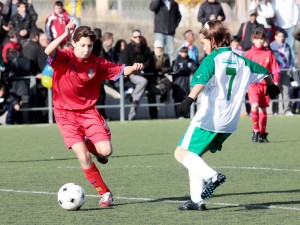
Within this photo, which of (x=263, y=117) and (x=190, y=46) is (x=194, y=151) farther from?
(x=190, y=46)

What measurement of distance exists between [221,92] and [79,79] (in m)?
1.72

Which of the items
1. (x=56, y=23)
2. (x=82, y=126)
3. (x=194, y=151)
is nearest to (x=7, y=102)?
(x=56, y=23)

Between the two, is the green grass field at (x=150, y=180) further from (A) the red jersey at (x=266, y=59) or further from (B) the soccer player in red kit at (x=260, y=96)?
(A) the red jersey at (x=266, y=59)

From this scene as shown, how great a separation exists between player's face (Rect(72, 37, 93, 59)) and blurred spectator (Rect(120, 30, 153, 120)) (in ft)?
39.7

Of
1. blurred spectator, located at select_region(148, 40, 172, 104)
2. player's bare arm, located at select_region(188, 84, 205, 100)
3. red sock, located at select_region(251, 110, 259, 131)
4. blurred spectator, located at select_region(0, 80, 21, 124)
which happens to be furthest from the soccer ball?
blurred spectator, located at select_region(148, 40, 172, 104)

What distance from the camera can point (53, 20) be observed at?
875 inches

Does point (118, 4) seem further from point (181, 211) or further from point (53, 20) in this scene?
point (181, 211)

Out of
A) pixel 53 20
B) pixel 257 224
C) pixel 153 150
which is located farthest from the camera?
pixel 53 20

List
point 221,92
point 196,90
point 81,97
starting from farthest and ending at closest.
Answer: point 81,97, point 221,92, point 196,90

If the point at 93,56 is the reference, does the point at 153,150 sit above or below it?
below

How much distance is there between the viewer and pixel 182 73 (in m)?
22.8

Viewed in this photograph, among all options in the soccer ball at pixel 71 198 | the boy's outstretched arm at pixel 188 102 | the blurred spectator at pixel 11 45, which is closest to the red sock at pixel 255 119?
the blurred spectator at pixel 11 45

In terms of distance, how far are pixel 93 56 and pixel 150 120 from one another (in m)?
12.5

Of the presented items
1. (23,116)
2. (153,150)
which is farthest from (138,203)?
(23,116)
